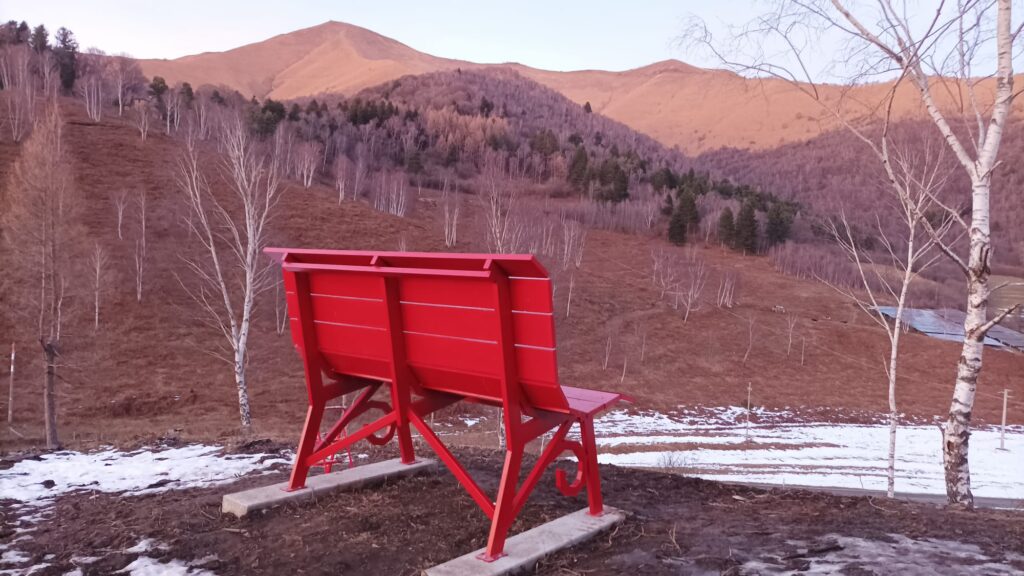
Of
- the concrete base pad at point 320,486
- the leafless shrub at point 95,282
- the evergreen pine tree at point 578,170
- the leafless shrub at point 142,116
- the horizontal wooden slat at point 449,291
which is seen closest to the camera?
the horizontal wooden slat at point 449,291

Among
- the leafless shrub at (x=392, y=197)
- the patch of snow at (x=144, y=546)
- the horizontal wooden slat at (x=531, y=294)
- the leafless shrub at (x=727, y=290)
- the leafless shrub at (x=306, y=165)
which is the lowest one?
the leafless shrub at (x=727, y=290)

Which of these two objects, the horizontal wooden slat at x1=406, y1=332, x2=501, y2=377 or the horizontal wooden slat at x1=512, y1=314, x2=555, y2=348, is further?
the horizontal wooden slat at x1=406, y1=332, x2=501, y2=377

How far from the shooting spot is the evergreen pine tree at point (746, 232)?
77.4 m

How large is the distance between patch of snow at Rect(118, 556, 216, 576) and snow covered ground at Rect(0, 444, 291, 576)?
1170mm

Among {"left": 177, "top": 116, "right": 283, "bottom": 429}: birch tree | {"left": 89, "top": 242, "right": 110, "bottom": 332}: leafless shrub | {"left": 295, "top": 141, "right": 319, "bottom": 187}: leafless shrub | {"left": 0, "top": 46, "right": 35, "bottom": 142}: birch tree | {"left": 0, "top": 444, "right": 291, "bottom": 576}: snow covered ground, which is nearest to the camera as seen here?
{"left": 0, "top": 444, "right": 291, "bottom": 576}: snow covered ground

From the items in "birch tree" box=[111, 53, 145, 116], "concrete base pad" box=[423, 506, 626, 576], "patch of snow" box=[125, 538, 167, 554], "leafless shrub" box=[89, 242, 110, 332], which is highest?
"birch tree" box=[111, 53, 145, 116]

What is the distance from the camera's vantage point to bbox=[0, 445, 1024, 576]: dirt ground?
354 cm

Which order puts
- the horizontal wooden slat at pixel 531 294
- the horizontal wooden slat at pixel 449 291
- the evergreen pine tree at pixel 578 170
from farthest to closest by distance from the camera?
the evergreen pine tree at pixel 578 170 < the horizontal wooden slat at pixel 449 291 < the horizontal wooden slat at pixel 531 294

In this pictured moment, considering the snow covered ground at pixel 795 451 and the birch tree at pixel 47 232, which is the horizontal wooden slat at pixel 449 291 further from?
the birch tree at pixel 47 232

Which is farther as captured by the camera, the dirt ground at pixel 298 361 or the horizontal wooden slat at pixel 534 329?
the dirt ground at pixel 298 361

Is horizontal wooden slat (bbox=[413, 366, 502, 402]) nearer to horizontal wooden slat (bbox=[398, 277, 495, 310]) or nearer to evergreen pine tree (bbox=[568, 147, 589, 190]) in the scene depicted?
horizontal wooden slat (bbox=[398, 277, 495, 310])

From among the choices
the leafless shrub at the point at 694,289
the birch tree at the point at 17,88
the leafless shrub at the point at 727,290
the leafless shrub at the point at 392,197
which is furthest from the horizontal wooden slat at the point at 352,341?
the leafless shrub at the point at 392,197

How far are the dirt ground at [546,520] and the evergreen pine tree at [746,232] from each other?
76089 mm

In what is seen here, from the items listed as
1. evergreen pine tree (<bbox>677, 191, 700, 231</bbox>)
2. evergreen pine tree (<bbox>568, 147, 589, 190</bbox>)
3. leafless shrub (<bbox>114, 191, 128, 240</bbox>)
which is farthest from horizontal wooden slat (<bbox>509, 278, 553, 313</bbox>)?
evergreen pine tree (<bbox>568, 147, 589, 190</bbox>)
